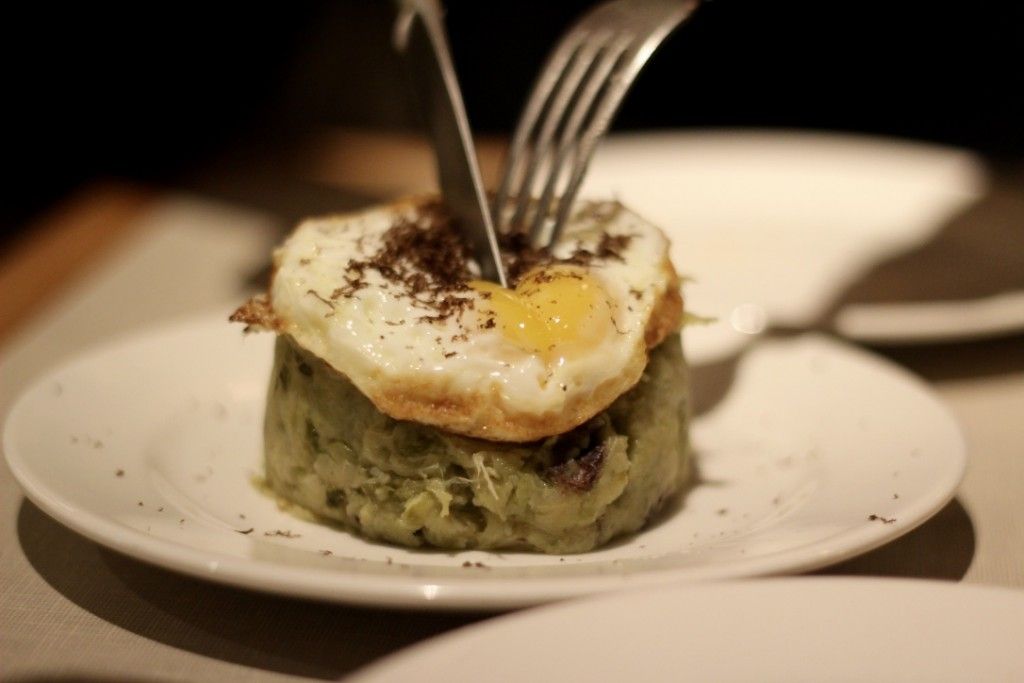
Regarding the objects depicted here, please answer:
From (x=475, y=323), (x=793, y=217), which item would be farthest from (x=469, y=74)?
(x=475, y=323)

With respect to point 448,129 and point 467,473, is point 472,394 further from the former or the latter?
point 448,129

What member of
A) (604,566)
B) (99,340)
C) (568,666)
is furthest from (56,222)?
(568,666)

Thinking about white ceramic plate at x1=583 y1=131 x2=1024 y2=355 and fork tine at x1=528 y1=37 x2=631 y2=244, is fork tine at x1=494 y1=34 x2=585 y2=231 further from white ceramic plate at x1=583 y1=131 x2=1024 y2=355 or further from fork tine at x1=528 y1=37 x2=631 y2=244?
Answer: white ceramic plate at x1=583 y1=131 x2=1024 y2=355

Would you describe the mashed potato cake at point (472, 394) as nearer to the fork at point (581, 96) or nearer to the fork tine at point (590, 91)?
the fork at point (581, 96)

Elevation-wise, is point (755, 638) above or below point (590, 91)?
below

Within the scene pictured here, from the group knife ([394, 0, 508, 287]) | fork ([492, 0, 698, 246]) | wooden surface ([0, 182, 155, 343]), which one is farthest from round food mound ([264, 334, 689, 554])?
wooden surface ([0, 182, 155, 343])
